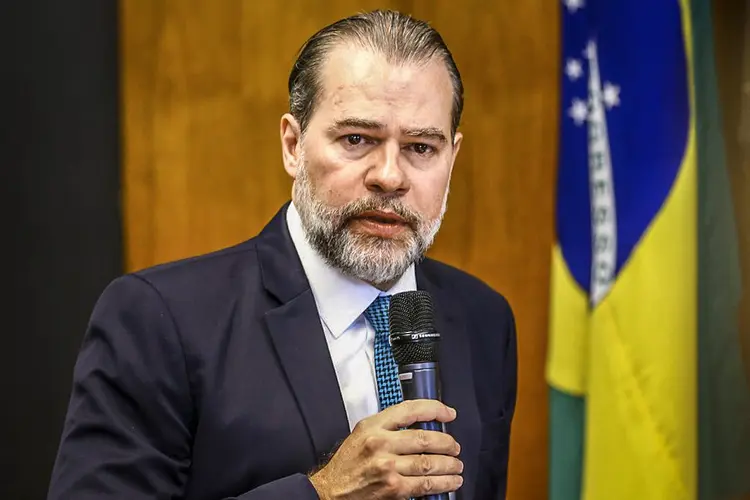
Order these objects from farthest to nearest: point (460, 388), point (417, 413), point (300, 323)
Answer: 1. point (460, 388)
2. point (300, 323)
3. point (417, 413)

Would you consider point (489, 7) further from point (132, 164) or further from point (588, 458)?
point (588, 458)

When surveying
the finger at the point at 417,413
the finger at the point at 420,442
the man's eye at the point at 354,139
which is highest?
the man's eye at the point at 354,139

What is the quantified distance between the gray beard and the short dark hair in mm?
128

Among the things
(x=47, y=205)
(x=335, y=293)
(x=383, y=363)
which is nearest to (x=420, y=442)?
(x=383, y=363)

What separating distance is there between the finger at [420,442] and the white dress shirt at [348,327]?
0.32m

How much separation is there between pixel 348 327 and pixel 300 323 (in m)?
0.09

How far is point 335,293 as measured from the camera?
1.48m

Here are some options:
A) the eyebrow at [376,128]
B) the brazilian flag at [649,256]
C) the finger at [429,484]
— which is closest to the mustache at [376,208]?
the eyebrow at [376,128]

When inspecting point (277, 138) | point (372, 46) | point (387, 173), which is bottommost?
point (387, 173)

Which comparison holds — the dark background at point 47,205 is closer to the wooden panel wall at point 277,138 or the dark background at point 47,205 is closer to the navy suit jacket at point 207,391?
the wooden panel wall at point 277,138

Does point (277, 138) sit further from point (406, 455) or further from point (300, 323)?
point (406, 455)

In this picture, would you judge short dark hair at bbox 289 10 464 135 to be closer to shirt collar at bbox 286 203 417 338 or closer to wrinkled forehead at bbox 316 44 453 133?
wrinkled forehead at bbox 316 44 453 133

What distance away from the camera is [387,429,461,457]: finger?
1.08m

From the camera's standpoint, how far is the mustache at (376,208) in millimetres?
1355
